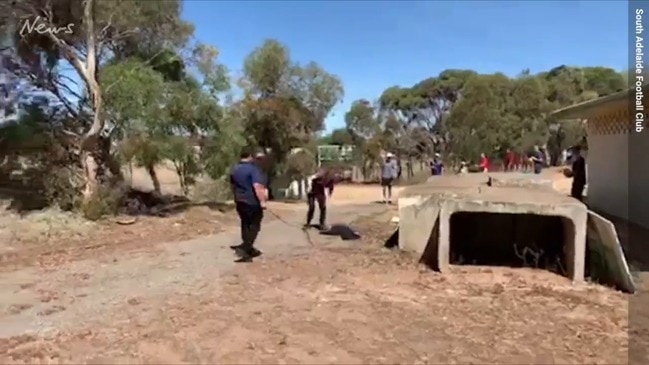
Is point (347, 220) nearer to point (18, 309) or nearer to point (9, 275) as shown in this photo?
point (9, 275)

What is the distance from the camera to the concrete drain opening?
10031 millimetres

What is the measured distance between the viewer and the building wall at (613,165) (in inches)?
529

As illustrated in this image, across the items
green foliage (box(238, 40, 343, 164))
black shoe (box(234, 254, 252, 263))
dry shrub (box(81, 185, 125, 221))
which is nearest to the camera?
black shoe (box(234, 254, 252, 263))

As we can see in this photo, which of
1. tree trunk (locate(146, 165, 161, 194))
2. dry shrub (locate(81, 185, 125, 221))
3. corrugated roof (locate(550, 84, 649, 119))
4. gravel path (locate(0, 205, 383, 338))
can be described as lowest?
gravel path (locate(0, 205, 383, 338))

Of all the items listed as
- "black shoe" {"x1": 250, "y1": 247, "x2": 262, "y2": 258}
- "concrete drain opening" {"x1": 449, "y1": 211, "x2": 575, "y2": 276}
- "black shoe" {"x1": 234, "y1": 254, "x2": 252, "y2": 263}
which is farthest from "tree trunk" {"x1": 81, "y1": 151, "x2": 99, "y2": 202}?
"concrete drain opening" {"x1": 449, "y1": 211, "x2": 575, "y2": 276}

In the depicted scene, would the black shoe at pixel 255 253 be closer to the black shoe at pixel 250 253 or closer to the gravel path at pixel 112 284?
the black shoe at pixel 250 253

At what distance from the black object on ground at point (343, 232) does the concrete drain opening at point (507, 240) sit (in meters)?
2.07

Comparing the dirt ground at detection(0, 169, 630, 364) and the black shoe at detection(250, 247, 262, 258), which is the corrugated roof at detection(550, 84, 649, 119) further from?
the black shoe at detection(250, 247, 262, 258)

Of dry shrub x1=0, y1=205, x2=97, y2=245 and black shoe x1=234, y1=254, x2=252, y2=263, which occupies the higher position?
dry shrub x1=0, y1=205, x2=97, y2=245

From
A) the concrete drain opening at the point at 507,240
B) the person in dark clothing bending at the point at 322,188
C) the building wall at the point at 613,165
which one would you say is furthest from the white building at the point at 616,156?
the person in dark clothing bending at the point at 322,188

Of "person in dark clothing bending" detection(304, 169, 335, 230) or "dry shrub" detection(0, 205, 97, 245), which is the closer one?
"dry shrub" detection(0, 205, 97, 245)

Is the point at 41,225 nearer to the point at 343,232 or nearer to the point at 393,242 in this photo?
the point at 343,232

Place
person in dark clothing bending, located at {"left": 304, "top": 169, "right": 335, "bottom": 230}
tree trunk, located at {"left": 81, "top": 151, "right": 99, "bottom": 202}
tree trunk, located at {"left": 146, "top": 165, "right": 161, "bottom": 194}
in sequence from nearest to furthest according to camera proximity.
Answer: person in dark clothing bending, located at {"left": 304, "top": 169, "right": 335, "bottom": 230}, tree trunk, located at {"left": 81, "top": 151, "right": 99, "bottom": 202}, tree trunk, located at {"left": 146, "top": 165, "right": 161, "bottom": 194}

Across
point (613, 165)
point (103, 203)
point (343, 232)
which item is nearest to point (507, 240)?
point (343, 232)
